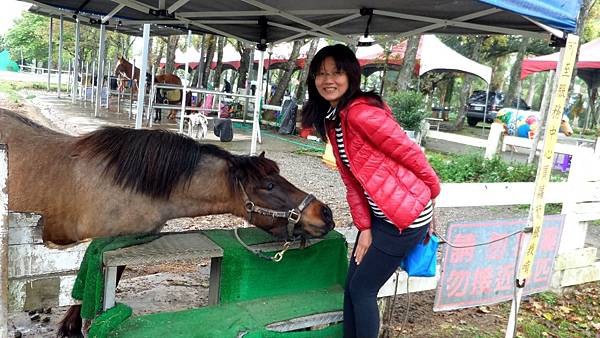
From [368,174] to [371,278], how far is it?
58cm

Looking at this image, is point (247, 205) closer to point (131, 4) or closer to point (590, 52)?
point (131, 4)

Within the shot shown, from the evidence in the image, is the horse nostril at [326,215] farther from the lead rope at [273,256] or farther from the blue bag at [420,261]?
the blue bag at [420,261]

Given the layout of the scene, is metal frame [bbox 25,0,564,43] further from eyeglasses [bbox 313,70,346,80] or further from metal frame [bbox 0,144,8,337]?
metal frame [bbox 0,144,8,337]

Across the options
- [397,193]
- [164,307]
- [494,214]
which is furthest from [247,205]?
[494,214]

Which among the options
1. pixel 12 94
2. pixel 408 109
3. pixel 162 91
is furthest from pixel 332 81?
pixel 12 94

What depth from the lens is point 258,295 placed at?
2910 millimetres

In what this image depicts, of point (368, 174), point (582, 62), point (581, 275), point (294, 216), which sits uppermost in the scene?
point (582, 62)

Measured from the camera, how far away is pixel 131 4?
407cm

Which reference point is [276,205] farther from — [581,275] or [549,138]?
[581,275]

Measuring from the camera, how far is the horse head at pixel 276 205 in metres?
2.72

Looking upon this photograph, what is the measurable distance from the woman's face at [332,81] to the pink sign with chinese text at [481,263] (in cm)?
157

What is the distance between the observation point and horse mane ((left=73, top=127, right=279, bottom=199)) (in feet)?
8.87

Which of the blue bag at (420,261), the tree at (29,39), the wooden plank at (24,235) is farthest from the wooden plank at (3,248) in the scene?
the tree at (29,39)

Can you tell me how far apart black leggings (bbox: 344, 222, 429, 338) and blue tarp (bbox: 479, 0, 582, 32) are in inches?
47.2
